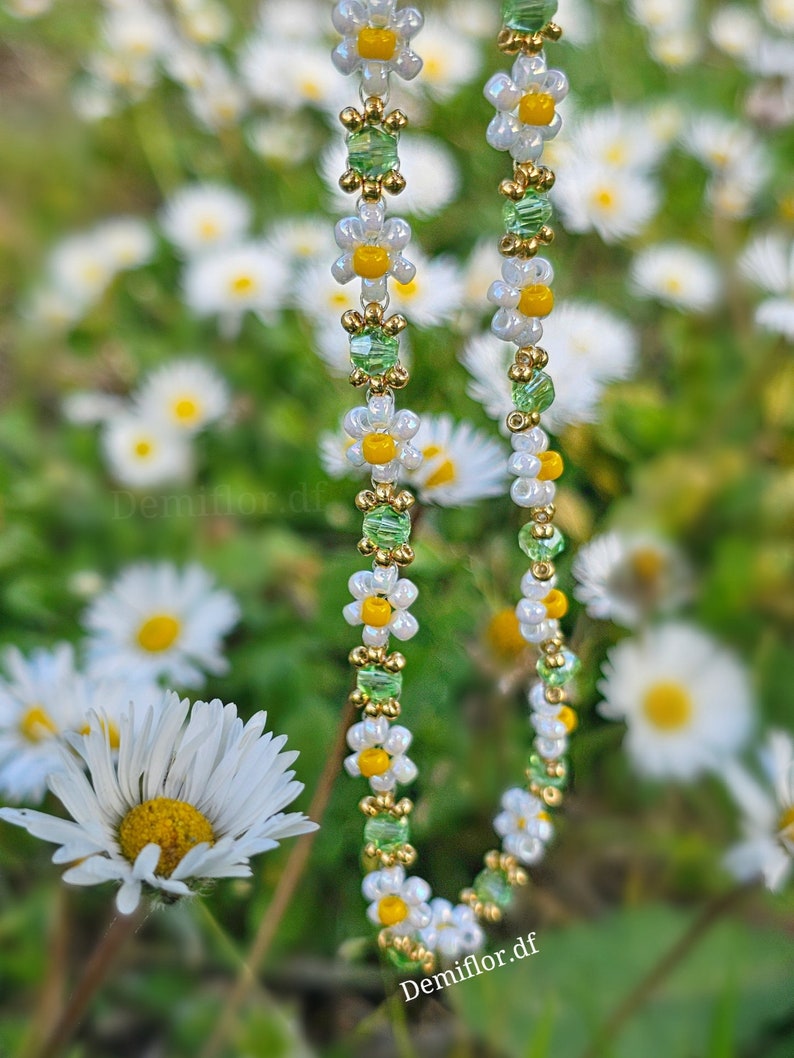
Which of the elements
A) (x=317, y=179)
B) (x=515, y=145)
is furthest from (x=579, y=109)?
(x=515, y=145)

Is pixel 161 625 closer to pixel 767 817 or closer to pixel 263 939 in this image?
pixel 263 939

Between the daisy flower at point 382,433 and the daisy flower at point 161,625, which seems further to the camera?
the daisy flower at point 161,625

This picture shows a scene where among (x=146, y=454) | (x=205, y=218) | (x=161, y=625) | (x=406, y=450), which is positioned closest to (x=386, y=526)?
(x=406, y=450)

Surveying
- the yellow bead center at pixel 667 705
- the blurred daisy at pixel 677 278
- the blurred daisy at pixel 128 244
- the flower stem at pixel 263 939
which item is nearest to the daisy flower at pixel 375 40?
the flower stem at pixel 263 939

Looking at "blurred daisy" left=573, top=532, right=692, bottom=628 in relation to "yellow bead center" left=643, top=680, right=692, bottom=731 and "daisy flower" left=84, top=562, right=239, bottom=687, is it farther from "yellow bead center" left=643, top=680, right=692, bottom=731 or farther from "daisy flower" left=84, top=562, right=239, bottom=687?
"daisy flower" left=84, top=562, right=239, bottom=687

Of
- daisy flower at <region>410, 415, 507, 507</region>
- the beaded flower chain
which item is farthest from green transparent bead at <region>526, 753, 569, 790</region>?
daisy flower at <region>410, 415, 507, 507</region>

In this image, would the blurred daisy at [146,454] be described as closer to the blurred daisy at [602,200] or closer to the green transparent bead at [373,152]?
the blurred daisy at [602,200]
